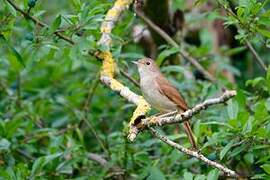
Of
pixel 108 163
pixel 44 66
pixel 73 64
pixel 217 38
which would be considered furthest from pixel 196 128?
pixel 217 38

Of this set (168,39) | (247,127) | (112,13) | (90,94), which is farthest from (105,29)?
(90,94)

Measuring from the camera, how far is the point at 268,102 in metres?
4.70

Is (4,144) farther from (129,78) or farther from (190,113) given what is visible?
(190,113)

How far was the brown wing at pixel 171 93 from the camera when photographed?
507 centimetres

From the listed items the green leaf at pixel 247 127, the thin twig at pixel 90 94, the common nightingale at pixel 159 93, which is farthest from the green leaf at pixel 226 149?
the thin twig at pixel 90 94

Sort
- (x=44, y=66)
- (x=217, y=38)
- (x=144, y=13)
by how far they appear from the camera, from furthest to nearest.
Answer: (x=217, y=38), (x=44, y=66), (x=144, y=13)

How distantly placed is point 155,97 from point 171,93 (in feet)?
0.42

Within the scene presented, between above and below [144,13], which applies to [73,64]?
below

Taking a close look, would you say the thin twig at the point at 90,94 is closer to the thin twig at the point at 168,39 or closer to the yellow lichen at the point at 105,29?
the thin twig at the point at 168,39

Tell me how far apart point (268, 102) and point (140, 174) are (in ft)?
3.42

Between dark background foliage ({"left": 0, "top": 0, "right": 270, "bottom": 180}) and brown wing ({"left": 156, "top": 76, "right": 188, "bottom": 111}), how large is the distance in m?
0.16

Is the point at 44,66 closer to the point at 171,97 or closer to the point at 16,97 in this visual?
the point at 16,97

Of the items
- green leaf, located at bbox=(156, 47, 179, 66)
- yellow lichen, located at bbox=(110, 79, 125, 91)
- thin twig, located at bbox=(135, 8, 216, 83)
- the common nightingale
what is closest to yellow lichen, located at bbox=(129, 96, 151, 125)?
yellow lichen, located at bbox=(110, 79, 125, 91)

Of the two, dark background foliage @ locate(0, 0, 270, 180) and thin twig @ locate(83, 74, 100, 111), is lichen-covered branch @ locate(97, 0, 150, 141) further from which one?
thin twig @ locate(83, 74, 100, 111)
